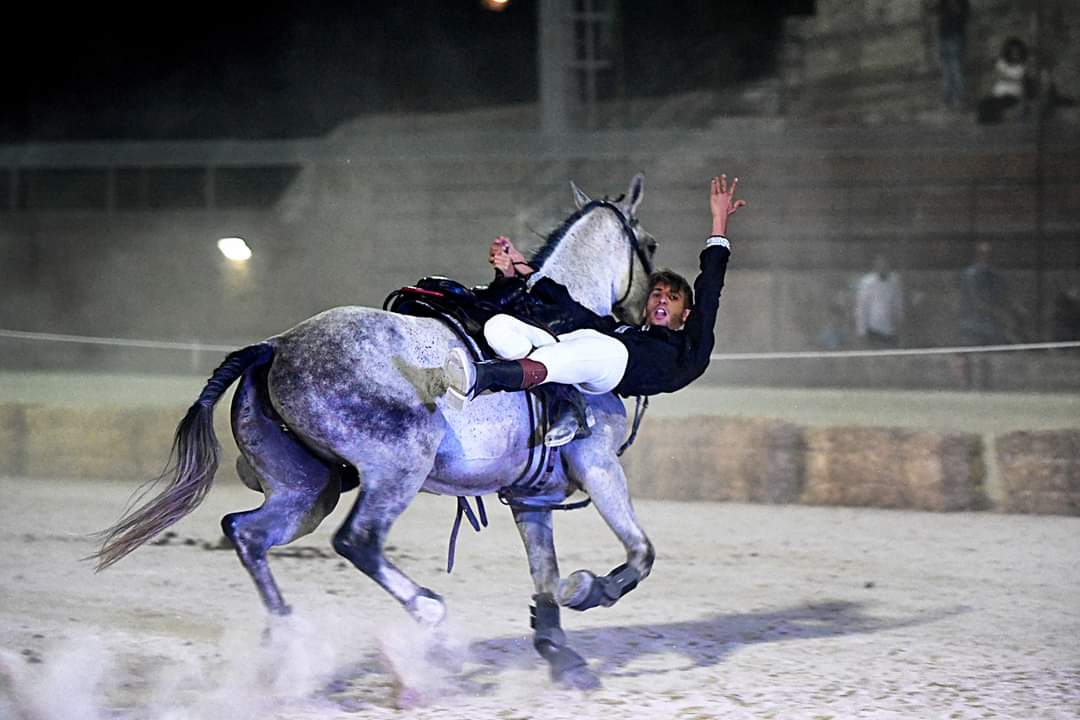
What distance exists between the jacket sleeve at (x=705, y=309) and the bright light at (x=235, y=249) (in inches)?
412

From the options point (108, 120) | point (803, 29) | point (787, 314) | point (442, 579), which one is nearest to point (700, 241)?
point (787, 314)

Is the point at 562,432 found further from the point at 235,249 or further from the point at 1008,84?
the point at 1008,84

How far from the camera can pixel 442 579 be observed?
642 centimetres

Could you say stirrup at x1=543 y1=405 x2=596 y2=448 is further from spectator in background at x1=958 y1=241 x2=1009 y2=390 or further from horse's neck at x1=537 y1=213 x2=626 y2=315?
spectator in background at x1=958 y1=241 x2=1009 y2=390

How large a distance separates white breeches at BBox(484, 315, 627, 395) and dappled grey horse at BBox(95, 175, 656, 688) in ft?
0.51

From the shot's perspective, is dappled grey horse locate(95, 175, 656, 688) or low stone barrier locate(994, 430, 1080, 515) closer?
dappled grey horse locate(95, 175, 656, 688)

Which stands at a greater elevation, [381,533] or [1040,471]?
[381,533]

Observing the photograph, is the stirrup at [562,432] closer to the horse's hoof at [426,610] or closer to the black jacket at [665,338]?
the black jacket at [665,338]

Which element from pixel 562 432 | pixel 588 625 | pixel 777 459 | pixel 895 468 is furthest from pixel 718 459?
pixel 562 432

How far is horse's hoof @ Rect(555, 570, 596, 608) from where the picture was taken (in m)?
4.42

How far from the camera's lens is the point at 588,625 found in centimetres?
562

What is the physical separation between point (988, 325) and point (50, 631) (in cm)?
1138

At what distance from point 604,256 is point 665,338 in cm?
44

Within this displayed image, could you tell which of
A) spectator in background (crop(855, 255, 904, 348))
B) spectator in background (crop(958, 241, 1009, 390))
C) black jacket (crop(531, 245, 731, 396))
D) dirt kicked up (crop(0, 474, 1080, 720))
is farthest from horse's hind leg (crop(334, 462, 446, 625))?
spectator in background (crop(958, 241, 1009, 390))
